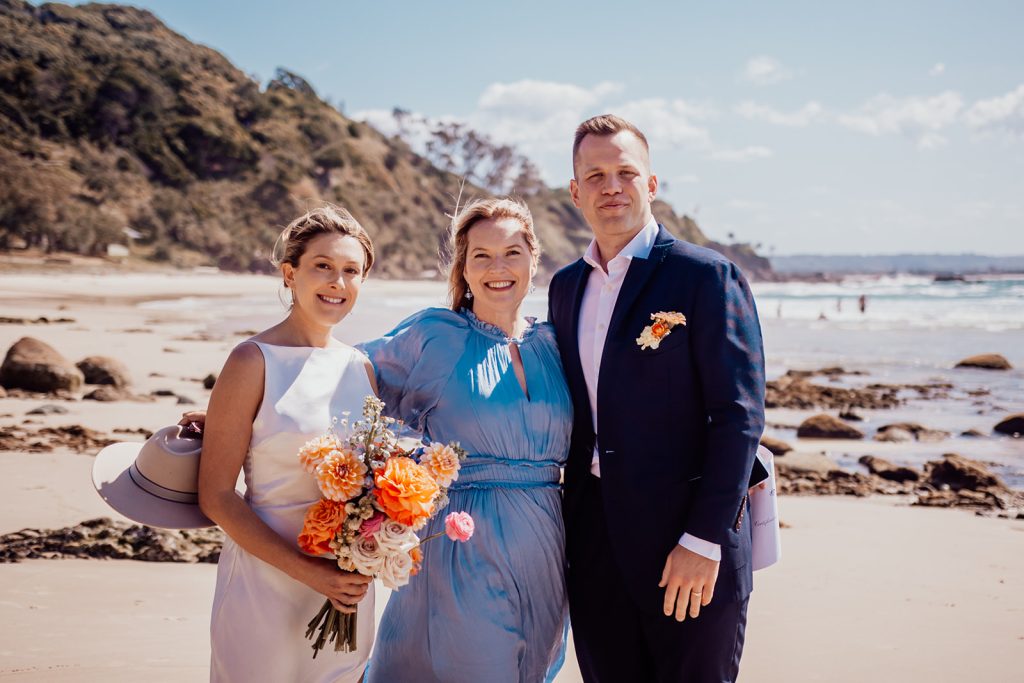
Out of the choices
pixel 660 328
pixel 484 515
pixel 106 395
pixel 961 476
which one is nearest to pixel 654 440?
pixel 660 328

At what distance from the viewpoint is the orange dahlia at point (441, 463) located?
2.87 metres

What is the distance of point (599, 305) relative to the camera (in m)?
3.47

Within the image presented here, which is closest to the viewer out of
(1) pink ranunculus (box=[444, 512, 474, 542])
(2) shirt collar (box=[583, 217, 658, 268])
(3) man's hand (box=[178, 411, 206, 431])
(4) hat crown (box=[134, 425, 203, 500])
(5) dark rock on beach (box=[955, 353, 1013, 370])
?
(1) pink ranunculus (box=[444, 512, 474, 542])

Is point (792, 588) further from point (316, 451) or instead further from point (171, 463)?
point (171, 463)

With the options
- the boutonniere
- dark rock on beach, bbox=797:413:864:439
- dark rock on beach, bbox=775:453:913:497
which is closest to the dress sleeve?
the boutonniere

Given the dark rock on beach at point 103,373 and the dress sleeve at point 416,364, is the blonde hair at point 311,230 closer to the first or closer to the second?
the dress sleeve at point 416,364

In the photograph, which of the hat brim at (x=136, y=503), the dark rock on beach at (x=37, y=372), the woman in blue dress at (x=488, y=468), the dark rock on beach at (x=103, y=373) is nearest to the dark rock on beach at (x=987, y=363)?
the dark rock on beach at (x=103, y=373)

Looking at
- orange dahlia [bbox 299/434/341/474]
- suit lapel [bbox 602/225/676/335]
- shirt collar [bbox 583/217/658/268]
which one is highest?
shirt collar [bbox 583/217/658/268]

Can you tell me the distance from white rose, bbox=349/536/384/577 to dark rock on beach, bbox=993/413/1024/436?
1287 cm

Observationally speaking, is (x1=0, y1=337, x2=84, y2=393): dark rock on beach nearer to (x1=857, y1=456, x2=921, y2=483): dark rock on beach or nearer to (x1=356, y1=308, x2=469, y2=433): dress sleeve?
(x1=356, y1=308, x2=469, y2=433): dress sleeve

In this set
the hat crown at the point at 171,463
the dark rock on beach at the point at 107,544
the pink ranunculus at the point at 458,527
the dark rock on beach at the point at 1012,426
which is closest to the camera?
the pink ranunculus at the point at 458,527

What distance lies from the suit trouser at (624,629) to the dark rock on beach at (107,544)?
3.48 m

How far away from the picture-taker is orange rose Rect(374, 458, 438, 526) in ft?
8.71

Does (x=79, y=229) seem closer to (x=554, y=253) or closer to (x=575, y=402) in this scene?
(x=575, y=402)
